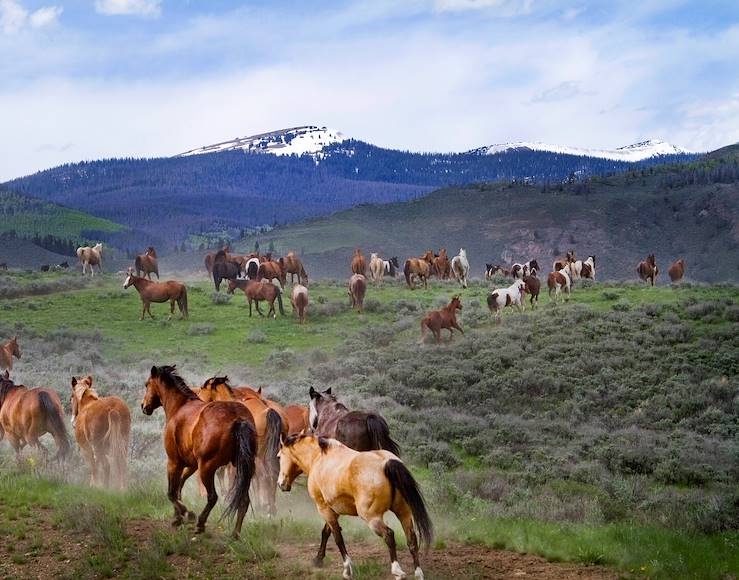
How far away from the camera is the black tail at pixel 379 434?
938 centimetres

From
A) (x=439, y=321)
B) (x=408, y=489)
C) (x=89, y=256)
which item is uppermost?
(x=89, y=256)

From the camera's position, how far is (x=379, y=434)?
370 inches

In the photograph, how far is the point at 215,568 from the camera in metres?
7.90

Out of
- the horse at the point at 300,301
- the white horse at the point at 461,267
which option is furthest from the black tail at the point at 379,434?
the white horse at the point at 461,267

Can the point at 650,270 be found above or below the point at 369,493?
below

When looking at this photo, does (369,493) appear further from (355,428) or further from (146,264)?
(146,264)

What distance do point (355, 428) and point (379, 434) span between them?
425mm

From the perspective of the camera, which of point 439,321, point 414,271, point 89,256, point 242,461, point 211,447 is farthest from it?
point 89,256

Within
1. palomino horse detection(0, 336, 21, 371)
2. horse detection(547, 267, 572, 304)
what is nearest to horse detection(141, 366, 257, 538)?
palomino horse detection(0, 336, 21, 371)

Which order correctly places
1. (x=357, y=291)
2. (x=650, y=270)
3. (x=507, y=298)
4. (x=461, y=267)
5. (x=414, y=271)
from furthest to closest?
1. (x=650, y=270)
2. (x=461, y=267)
3. (x=414, y=271)
4. (x=357, y=291)
5. (x=507, y=298)

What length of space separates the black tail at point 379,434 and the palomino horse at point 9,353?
16422 mm

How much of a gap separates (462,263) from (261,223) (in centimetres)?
13600

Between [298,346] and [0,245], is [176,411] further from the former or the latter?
[0,245]

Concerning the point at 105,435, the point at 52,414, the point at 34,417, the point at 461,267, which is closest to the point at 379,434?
the point at 105,435
